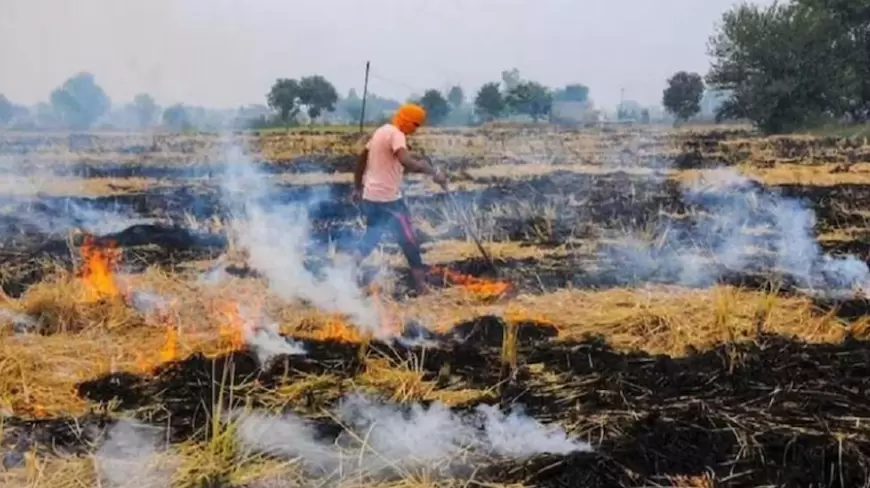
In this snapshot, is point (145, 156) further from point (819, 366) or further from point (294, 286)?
point (819, 366)

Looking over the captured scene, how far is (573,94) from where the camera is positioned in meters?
8.82

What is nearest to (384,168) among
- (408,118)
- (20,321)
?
(408,118)

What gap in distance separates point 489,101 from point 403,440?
530cm

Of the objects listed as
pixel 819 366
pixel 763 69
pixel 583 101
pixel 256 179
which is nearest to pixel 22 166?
pixel 256 179

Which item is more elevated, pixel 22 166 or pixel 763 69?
pixel 763 69

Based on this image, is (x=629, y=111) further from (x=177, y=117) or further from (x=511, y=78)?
(x=177, y=117)

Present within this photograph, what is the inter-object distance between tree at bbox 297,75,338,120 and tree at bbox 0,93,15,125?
263 cm

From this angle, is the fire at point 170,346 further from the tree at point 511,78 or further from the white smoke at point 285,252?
the tree at point 511,78

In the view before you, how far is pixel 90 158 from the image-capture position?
13336mm

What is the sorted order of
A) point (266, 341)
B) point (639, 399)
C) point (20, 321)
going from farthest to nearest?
point (20, 321)
point (266, 341)
point (639, 399)

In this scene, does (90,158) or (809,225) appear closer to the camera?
(809,225)

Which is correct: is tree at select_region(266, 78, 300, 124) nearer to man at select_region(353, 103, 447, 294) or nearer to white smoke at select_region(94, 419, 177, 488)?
man at select_region(353, 103, 447, 294)

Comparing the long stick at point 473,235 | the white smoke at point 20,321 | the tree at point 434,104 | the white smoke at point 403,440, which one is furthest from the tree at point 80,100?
the white smoke at point 403,440

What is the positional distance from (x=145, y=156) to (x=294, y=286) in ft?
26.6
